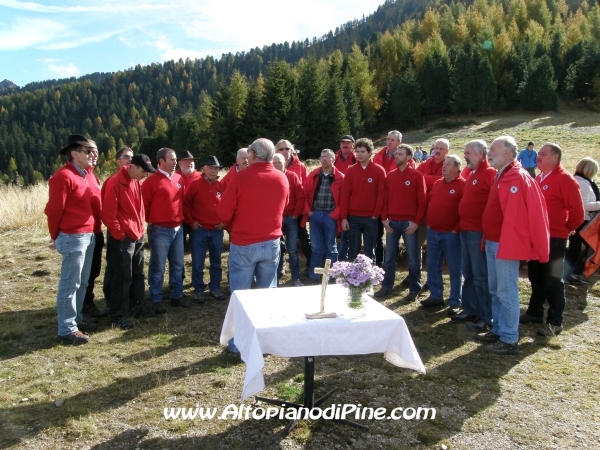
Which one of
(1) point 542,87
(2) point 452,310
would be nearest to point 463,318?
(2) point 452,310

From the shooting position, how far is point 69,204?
17.4 feet

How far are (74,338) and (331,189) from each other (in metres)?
4.17

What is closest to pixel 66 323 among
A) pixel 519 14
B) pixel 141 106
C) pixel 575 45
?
pixel 575 45

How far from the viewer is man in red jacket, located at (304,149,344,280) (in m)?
7.58

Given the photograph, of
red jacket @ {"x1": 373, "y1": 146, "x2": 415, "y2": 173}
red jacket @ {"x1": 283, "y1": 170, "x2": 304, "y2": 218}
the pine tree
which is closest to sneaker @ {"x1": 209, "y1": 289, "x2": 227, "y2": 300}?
red jacket @ {"x1": 283, "y1": 170, "x2": 304, "y2": 218}

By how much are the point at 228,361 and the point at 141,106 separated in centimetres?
13135

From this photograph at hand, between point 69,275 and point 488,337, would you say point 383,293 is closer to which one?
point 488,337

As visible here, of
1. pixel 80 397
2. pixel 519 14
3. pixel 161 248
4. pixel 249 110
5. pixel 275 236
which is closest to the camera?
pixel 80 397

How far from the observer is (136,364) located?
16.0 ft

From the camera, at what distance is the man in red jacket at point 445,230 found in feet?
20.6

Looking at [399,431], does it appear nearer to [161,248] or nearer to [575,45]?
[161,248]

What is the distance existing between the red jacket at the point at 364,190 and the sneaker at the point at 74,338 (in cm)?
387

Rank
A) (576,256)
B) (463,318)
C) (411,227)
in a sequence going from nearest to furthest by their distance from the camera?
(463,318) → (411,227) → (576,256)

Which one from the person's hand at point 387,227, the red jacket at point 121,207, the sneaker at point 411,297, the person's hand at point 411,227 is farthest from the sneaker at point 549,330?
Result: the red jacket at point 121,207
